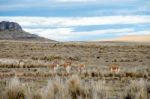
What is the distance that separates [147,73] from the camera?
78.4ft

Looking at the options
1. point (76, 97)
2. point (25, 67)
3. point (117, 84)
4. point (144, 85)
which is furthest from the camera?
point (25, 67)

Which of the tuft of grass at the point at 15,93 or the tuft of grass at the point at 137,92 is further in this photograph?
the tuft of grass at the point at 15,93

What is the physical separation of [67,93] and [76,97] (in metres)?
0.35

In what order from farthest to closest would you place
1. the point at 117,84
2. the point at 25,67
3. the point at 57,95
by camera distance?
the point at 25,67 < the point at 117,84 < the point at 57,95

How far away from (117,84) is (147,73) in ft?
19.3

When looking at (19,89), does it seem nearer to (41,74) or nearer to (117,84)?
(117,84)

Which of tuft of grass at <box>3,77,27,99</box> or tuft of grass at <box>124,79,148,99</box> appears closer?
tuft of grass at <box>124,79,148,99</box>

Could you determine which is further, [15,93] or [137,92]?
[137,92]

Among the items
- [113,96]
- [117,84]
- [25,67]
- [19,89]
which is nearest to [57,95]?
[19,89]

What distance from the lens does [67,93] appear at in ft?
40.7

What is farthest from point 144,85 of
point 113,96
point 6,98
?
point 6,98

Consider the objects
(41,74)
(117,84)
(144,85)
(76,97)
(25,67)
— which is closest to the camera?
(76,97)

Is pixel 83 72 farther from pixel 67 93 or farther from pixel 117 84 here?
pixel 67 93

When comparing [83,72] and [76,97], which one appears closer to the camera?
[76,97]
